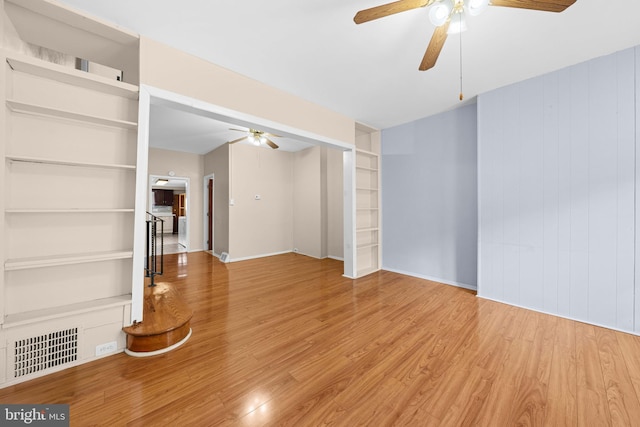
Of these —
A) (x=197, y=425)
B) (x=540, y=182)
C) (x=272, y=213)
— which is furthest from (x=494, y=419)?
(x=272, y=213)

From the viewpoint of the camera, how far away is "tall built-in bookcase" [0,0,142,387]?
166cm

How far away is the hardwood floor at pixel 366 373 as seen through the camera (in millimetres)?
1385

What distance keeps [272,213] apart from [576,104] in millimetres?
5570

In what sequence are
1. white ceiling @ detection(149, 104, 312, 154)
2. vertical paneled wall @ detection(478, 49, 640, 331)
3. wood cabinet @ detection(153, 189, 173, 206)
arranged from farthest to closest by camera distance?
wood cabinet @ detection(153, 189, 173, 206) < white ceiling @ detection(149, 104, 312, 154) < vertical paneled wall @ detection(478, 49, 640, 331)

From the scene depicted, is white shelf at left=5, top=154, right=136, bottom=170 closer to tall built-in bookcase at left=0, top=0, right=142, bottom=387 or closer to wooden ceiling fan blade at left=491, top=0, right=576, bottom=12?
tall built-in bookcase at left=0, top=0, right=142, bottom=387

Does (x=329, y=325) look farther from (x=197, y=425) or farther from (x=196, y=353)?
A: (x=197, y=425)

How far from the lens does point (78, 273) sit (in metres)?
1.94

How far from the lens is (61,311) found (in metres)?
1.77

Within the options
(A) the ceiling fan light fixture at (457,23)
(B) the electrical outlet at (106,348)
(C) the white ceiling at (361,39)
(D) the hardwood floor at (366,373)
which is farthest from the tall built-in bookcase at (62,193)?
(A) the ceiling fan light fixture at (457,23)

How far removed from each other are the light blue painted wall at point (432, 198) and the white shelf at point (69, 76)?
397cm

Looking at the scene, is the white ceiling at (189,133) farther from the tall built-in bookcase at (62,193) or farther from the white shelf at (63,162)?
the white shelf at (63,162)

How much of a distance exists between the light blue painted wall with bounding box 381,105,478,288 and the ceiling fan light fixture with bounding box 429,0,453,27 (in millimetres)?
2381

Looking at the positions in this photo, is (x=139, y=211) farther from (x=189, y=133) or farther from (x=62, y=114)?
(x=189, y=133)

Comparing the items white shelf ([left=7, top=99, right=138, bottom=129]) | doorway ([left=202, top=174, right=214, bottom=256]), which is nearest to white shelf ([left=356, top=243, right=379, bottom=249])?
white shelf ([left=7, top=99, right=138, bottom=129])
